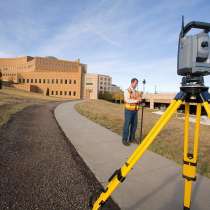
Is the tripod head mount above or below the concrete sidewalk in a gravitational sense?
above

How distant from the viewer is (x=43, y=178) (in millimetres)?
4215

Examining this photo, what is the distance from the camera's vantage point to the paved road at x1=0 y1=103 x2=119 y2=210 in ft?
10.8

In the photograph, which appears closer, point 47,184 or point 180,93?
point 180,93

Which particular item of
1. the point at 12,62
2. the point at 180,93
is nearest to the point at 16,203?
the point at 180,93

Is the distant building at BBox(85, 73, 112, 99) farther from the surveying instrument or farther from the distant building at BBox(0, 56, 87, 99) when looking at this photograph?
the surveying instrument

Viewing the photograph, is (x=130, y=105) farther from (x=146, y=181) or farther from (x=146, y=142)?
(x=146, y=142)

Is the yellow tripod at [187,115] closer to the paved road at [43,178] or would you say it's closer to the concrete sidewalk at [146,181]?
the concrete sidewalk at [146,181]

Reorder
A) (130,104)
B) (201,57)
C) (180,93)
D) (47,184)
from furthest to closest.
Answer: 1. (130,104)
2. (47,184)
3. (180,93)
4. (201,57)

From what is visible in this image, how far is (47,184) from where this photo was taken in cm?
393

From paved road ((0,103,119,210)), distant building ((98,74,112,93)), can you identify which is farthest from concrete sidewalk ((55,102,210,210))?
distant building ((98,74,112,93))

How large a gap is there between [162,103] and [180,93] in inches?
3464

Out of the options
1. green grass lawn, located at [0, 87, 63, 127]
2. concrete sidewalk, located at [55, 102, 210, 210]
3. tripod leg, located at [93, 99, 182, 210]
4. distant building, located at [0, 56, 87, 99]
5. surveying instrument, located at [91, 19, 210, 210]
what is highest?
distant building, located at [0, 56, 87, 99]

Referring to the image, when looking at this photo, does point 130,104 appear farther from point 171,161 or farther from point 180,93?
point 180,93

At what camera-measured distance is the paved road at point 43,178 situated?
3.30 meters
